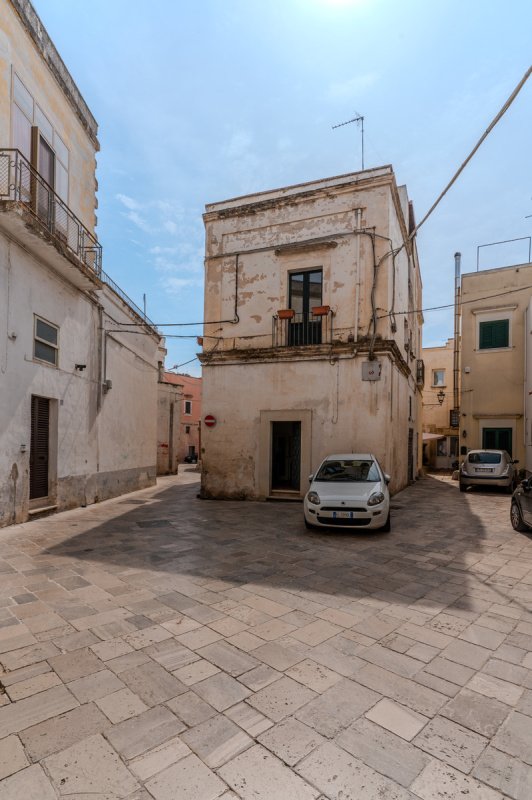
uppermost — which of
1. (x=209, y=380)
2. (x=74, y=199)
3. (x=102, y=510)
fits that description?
(x=74, y=199)

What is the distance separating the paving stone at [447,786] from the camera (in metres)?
2.12

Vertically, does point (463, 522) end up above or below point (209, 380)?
below

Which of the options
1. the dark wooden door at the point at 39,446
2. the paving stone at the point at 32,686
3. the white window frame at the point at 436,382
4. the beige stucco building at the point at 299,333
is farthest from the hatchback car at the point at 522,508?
the white window frame at the point at 436,382

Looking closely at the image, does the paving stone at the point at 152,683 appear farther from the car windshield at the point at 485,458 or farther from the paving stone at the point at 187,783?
the car windshield at the point at 485,458

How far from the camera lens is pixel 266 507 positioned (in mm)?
11359

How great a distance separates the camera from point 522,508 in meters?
8.12

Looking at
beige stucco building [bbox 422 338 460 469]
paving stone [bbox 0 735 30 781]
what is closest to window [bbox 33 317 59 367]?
paving stone [bbox 0 735 30 781]

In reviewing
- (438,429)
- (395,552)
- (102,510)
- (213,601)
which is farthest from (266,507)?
(438,429)

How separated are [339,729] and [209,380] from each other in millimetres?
11211

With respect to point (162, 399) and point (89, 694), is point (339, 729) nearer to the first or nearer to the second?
point (89, 694)

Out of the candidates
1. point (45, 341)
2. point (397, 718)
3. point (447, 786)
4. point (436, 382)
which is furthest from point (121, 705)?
point (436, 382)

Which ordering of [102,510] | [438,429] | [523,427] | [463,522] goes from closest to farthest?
[463,522] < [102,510] < [523,427] < [438,429]

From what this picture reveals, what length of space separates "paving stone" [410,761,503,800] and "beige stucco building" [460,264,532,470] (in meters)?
18.3

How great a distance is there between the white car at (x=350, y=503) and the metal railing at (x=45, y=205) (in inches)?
294
